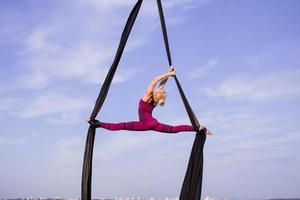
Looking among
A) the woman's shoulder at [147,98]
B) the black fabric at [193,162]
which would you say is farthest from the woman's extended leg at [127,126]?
the black fabric at [193,162]

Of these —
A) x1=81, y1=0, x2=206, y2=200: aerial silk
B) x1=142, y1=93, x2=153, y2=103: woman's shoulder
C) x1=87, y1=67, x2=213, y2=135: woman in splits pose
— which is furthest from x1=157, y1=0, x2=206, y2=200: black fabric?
x1=142, y1=93, x2=153, y2=103: woman's shoulder

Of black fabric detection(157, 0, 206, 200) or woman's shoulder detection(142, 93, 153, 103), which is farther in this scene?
woman's shoulder detection(142, 93, 153, 103)

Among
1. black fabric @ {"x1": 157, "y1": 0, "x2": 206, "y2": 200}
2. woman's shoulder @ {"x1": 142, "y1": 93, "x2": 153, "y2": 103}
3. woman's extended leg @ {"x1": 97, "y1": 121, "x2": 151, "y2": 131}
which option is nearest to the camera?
woman's extended leg @ {"x1": 97, "y1": 121, "x2": 151, "y2": 131}

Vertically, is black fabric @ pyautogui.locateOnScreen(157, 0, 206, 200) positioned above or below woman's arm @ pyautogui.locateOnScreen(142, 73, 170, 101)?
below

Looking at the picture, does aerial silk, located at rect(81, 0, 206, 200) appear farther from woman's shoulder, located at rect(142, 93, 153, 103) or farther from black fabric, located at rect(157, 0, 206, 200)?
woman's shoulder, located at rect(142, 93, 153, 103)

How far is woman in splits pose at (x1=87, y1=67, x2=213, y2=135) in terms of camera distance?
34.0ft

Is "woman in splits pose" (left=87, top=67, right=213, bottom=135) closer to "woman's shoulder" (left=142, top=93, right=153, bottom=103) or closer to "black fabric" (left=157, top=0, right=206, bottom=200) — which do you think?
"woman's shoulder" (left=142, top=93, right=153, bottom=103)

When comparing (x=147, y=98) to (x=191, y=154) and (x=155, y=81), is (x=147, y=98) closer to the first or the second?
(x=155, y=81)

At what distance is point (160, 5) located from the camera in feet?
35.0

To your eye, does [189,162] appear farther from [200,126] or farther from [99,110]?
[99,110]

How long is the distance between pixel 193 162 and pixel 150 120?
1.27m

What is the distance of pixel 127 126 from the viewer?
Answer: 408 inches

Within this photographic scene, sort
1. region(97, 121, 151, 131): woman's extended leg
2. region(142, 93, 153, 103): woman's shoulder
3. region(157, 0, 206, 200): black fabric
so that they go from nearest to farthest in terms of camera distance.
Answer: region(97, 121, 151, 131): woman's extended leg → region(157, 0, 206, 200): black fabric → region(142, 93, 153, 103): woman's shoulder

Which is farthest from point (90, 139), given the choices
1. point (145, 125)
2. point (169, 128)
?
point (169, 128)
